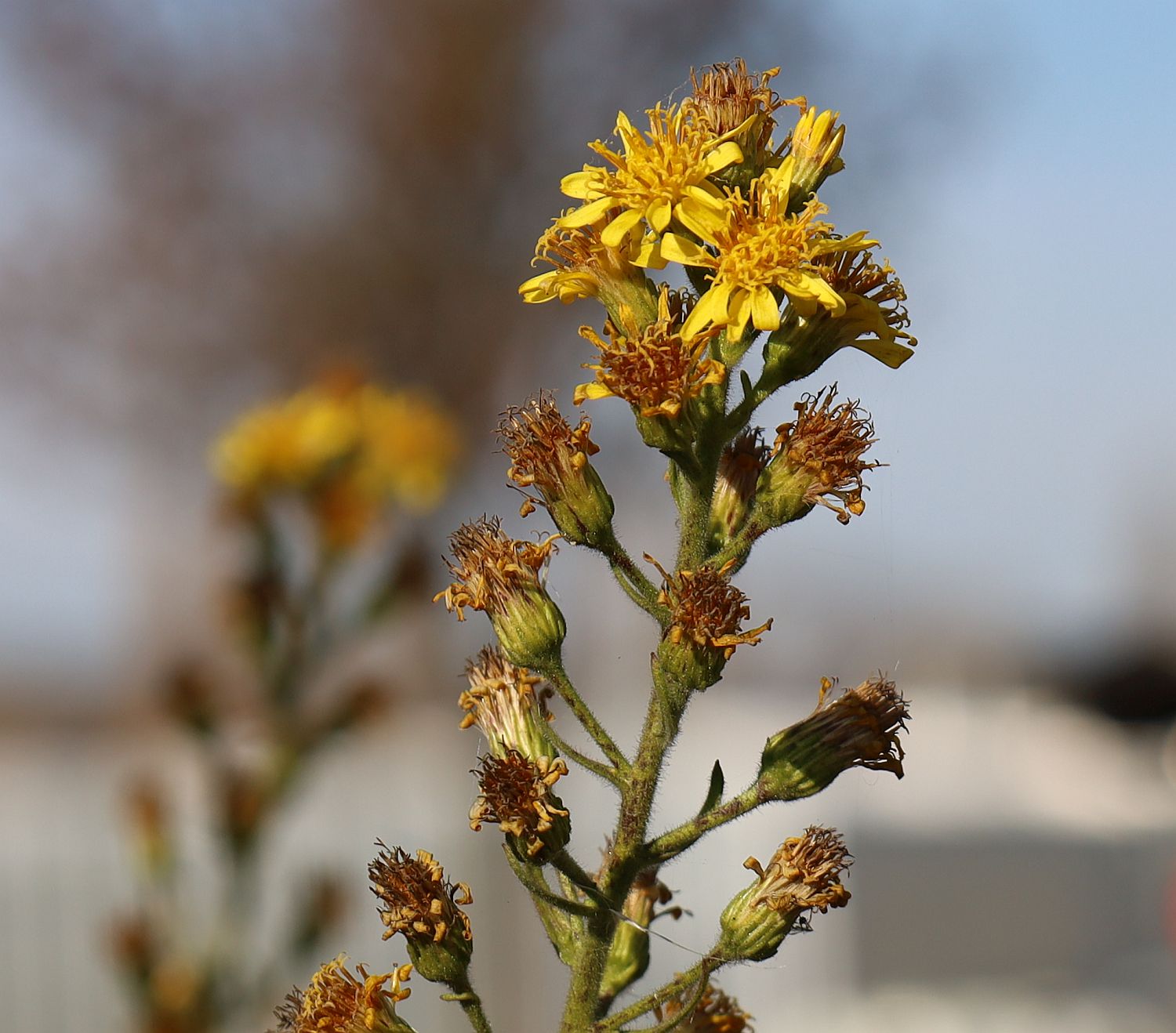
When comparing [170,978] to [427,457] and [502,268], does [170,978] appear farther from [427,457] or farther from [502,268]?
[502,268]

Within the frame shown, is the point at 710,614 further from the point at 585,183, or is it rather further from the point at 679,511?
the point at 585,183

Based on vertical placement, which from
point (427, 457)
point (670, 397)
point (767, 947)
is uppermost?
point (427, 457)

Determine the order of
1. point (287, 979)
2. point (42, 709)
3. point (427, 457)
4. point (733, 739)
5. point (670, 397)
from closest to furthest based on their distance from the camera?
1. point (670, 397)
2. point (287, 979)
3. point (427, 457)
4. point (42, 709)
5. point (733, 739)

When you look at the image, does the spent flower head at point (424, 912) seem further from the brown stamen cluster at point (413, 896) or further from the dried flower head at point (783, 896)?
the dried flower head at point (783, 896)

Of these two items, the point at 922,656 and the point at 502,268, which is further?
the point at 922,656

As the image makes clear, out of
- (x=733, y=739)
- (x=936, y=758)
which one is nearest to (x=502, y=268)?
(x=733, y=739)

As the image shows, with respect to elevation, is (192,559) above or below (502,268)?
below

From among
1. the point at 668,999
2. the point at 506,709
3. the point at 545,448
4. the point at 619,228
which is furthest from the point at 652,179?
the point at 668,999
